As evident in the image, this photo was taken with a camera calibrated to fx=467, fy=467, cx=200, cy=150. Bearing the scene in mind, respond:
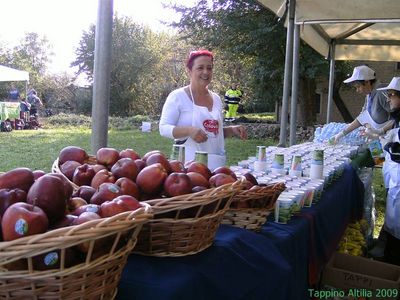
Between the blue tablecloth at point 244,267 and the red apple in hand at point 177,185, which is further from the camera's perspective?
the red apple in hand at point 177,185

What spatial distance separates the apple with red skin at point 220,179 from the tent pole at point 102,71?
1.05 m

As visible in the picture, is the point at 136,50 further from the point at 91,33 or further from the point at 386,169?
the point at 386,169

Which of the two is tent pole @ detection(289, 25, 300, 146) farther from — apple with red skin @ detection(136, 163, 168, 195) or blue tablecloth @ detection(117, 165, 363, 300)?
apple with red skin @ detection(136, 163, 168, 195)

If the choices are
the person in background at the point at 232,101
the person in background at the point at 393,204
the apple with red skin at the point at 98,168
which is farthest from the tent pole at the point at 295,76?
the person in background at the point at 232,101

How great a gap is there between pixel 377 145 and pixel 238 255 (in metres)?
4.50

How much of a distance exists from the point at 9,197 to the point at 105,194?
281 mm

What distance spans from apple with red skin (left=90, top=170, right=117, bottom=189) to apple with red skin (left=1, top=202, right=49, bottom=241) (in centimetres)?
49

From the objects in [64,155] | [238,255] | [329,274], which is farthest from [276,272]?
[329,274]

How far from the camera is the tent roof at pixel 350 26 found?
200 inches

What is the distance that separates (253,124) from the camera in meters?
16.5

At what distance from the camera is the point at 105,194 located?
4.42 ft

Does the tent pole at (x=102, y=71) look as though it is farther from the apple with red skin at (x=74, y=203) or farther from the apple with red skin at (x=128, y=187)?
the apple with red skin at (x=74, y=203)

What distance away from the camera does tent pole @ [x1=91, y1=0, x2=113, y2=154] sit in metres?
2.40

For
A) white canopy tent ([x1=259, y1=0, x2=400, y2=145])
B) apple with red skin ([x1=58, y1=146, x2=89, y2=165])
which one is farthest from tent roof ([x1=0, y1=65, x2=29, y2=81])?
apple with red skin ([x1=58, y1=146, x2=89, y2=165])
